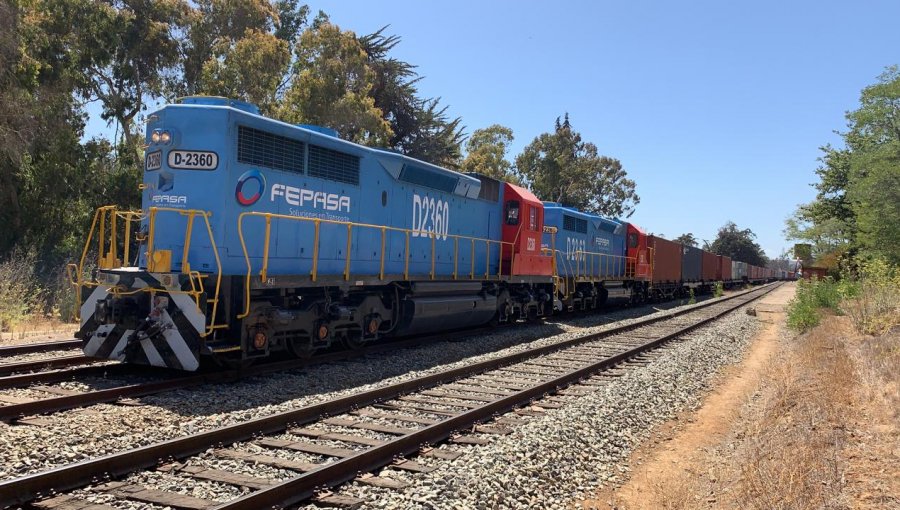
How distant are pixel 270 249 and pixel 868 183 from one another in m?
17.7

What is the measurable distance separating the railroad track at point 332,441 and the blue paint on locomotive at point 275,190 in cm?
284

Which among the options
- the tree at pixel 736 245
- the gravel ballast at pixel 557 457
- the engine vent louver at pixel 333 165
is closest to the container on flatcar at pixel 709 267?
the gravel ballast at pixel 557 457

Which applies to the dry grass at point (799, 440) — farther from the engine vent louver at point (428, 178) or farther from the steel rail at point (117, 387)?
the engine vent louver at point (428, 178)

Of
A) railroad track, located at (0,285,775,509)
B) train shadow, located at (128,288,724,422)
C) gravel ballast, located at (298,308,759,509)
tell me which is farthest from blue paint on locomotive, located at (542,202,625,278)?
railroad track, located at (0,285,775,509)

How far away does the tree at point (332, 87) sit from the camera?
23.1 m

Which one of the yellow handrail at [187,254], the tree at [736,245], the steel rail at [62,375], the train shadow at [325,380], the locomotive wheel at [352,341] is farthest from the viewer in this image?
the tree at [736,245]

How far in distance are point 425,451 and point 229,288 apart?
384cm

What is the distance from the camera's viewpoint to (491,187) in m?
15.0

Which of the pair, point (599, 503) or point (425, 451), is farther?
point (425, 451)

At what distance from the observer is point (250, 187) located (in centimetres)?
848

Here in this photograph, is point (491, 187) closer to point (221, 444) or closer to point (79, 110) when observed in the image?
point (221, 444)

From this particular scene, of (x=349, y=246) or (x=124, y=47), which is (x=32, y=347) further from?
(x=124, y=47)

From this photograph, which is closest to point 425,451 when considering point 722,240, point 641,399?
point 641,399

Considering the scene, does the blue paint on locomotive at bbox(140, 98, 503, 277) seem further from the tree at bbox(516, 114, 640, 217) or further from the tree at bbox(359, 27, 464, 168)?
the tree at bbox(516, 114, 640, 217)
